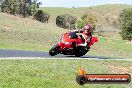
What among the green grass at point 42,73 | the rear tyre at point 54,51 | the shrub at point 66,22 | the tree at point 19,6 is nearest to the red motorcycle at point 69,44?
the rear tyre at point 54,51

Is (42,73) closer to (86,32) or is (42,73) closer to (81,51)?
(86,32)

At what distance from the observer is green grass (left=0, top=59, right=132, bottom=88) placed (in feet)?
44.2

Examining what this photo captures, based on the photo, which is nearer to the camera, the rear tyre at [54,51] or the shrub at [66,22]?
the rear tyre at [54,51]

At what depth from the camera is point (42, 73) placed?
1570 centimetres

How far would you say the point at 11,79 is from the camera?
13.6m

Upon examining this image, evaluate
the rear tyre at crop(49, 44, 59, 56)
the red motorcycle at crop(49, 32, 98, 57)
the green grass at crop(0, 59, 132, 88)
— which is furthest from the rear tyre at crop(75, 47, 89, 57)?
the green grass at crop(0, 59, 132, 88)

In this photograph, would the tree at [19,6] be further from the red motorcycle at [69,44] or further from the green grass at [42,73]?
the green grass at [42,73]

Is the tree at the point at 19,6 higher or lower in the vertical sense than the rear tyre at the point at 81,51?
lower

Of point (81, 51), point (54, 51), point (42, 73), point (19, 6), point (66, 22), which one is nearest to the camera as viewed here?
point (42, 73)

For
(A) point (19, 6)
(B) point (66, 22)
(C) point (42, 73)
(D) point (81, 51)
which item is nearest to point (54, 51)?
(D) point (81, 51)

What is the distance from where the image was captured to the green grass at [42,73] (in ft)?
44.2

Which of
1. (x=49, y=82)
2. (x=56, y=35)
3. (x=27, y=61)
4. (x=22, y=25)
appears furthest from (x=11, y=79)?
(x=22, y=25)

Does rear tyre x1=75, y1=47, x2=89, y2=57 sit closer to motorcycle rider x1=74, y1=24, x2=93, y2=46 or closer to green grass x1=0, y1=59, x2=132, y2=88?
motorcycle rider x1=74, y1=24, x2=93, y2=46

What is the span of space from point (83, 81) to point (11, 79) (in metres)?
5.34
